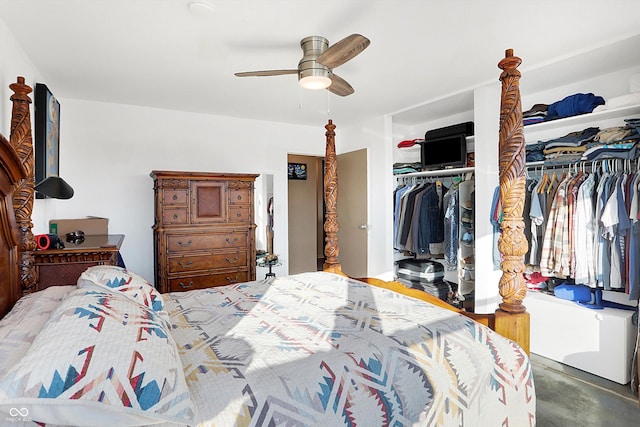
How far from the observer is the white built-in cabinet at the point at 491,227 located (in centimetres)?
255

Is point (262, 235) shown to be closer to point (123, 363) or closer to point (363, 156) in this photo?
point (363, 156)

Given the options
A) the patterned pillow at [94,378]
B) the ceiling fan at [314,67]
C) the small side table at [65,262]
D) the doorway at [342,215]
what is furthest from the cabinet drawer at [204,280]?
the patterned pillow at [94,378]

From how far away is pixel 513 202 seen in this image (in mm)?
1673

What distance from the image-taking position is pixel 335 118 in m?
4.51

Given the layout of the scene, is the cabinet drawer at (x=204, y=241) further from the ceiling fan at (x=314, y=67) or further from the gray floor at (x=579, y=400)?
the gray floor at (x=579, y=400)

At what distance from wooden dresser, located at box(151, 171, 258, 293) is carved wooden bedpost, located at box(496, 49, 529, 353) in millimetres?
2739

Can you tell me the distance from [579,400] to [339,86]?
2.59 metres

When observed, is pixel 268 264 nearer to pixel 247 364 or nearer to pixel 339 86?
pixel 339 86

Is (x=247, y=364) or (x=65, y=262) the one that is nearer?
(x=247, y=364)

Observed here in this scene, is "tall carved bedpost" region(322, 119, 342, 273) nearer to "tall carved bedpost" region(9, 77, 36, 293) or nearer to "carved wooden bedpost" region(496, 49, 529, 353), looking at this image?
"carved wooden bedpost" region(496, 49, 529, 353)

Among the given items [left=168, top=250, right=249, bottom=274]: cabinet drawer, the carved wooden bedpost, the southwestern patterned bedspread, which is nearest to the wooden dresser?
[left=168, top=250, right=249, bottom=274]: cabinet drawer

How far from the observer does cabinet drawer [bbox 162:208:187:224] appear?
11.5 ft

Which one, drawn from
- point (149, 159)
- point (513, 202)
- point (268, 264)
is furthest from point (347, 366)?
point (149, 159)

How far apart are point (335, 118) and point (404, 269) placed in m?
2.07
